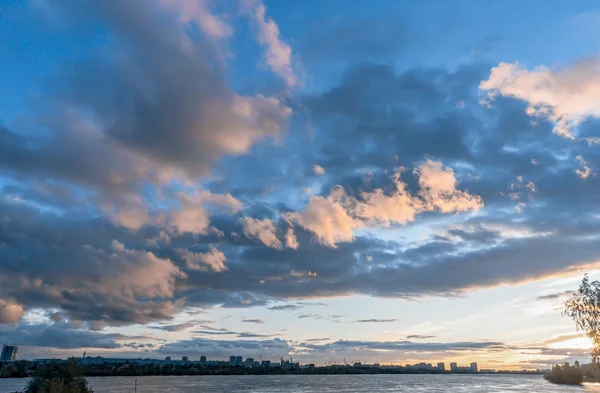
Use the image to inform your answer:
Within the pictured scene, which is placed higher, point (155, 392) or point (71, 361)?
point (71, 361)

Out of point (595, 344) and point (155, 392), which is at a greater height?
point (595, 344)

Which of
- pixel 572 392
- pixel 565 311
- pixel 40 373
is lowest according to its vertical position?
pixel 572 392

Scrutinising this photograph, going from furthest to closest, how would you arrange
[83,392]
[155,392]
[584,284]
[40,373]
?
[155,392], [584,284], [40,373], [83,392]

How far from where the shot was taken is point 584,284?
106000mm

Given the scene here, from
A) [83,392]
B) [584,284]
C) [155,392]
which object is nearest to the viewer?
[83,392]

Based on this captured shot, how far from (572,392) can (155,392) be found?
194m

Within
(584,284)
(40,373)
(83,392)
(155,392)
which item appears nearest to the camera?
(83,392)

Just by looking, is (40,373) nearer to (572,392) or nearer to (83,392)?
(83,392)

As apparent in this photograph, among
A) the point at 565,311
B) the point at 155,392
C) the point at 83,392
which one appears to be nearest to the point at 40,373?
the point at 83,392

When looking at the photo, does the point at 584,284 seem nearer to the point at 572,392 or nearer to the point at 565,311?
the point at 565,311

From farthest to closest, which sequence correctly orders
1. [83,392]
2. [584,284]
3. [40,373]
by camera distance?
[584,284], [40,373], [83,392]

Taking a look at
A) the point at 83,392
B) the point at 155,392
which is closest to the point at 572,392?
the point at 155,392

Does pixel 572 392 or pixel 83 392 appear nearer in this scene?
pixel 83 392

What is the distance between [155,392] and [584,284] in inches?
7071
